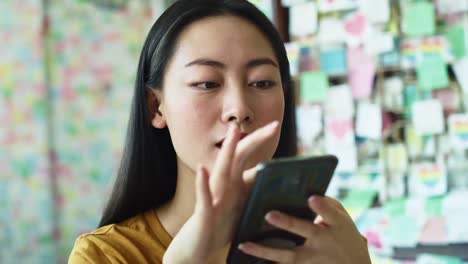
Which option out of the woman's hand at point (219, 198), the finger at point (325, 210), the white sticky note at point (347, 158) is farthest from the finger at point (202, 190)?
the white sticky note at point (347, 158)

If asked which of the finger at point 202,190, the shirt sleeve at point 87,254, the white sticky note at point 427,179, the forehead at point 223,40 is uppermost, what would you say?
the forehead at point 223,40

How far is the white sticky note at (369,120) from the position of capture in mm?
2277

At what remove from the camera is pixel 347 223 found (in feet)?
2.41

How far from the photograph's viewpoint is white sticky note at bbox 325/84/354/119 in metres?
2.38

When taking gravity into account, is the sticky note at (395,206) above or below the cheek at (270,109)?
below

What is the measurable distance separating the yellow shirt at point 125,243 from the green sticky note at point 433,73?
149cm

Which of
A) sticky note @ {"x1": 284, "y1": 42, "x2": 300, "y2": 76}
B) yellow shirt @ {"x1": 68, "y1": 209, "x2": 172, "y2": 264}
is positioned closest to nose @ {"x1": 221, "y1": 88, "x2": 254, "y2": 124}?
yellow shirt @ {"x1": 68, "y1": 209, "x2": 172, "y2": 264}

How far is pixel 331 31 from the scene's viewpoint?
244 centimetres

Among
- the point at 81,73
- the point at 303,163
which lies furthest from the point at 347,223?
the point at 81,73

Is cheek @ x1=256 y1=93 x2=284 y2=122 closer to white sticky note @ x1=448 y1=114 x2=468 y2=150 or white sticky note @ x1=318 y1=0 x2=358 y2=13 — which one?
white sticky note @ x1=448 y1=114 x2=468 y2=150

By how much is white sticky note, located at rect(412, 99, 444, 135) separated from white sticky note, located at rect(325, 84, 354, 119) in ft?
0.91

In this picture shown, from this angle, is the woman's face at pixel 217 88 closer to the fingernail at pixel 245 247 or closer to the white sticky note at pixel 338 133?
the fingernail at pixel 245 247

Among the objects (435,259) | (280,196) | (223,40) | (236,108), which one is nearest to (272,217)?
(280,196)

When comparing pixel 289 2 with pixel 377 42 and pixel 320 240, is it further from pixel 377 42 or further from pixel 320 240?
pixel 320 240
